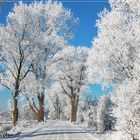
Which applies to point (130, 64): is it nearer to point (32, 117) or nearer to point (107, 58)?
point (107, 58)

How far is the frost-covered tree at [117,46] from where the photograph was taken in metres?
32.5

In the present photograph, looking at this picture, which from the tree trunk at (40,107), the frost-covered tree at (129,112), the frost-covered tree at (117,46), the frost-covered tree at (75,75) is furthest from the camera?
the frost-covered tree at (75,75)

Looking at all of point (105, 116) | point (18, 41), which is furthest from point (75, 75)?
point (105, 116)

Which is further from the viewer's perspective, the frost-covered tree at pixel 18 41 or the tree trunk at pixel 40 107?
the tree trunk at pixel 40 107

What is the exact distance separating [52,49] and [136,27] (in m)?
24.6

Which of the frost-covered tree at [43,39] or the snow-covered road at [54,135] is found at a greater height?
the frost-covered tree at [43,39]

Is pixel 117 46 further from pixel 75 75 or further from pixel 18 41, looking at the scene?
pixel 75 75

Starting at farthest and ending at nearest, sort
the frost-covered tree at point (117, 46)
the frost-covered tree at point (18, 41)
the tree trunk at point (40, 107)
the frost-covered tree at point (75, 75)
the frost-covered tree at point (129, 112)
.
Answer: the frost-covered tree at point (75, 75)
the tree trunk at point (40, 107)
the frost-covered tree at point (18, 41)
the frost-covered tree at point (117, 46)
the frost-covered tree at point (129, 112)

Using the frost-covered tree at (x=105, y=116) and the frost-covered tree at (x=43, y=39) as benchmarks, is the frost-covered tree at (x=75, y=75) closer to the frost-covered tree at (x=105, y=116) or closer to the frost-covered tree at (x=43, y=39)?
the frost-covered tree at (x=43, y=39)

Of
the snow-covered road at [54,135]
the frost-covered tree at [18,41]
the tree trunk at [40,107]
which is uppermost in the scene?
the frost-covered tree at [18,41]

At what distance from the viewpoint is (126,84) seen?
93.0 feet

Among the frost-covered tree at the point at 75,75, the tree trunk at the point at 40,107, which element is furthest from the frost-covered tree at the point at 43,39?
the frost-covered tree at the point at 75,75

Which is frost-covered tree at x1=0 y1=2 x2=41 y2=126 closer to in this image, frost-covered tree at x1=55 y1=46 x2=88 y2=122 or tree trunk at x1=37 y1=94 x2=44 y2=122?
tree trunk at x1=37 y1=94 x2=44 y2=122

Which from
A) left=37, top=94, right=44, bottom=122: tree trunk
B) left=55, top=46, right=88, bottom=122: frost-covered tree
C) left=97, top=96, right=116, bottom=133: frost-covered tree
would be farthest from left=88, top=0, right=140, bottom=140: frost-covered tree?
left=55, top=46, right=88, bottom=122: frost-covered tree
